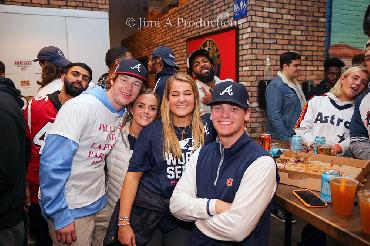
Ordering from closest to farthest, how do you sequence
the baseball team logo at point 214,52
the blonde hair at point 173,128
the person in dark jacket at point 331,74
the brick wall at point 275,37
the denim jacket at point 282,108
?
the blonde hair at point 173,128 < the denim jacket at point 282,108 < the person in dark jacket at point 331,74 < the brick wall at point 275,37 < the baseball team logo at point 214,52

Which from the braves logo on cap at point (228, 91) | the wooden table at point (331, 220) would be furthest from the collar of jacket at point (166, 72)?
the wooden table at point (331, 220)

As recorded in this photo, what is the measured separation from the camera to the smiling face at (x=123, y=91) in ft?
7.52

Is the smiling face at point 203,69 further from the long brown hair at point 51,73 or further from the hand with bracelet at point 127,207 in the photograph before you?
the hand with bracelet at point 127,207

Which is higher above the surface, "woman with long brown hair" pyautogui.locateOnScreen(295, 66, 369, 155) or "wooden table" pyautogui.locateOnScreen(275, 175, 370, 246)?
"woman with long brown hair" pyautogui.locateOnScreen(295, 66, 369, 155)

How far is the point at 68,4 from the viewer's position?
5512 millimetres

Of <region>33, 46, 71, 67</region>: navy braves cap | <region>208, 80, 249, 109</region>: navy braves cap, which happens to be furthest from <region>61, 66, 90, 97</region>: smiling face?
<region>208, 80, 249, 109</region>: navy braves cap

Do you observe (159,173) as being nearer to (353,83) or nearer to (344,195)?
(344,195)

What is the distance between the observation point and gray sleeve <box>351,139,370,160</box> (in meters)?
2.47

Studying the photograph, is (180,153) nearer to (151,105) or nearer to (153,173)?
(153,173)

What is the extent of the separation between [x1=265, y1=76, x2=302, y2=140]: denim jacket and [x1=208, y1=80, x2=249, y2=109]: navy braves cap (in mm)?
2715

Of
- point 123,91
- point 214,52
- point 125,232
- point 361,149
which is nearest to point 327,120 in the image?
point 361,149

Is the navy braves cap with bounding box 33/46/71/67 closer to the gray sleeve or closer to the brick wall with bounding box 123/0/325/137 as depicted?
the gray sleeve

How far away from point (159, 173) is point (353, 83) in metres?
2.25

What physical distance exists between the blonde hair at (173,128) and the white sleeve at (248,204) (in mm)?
570
